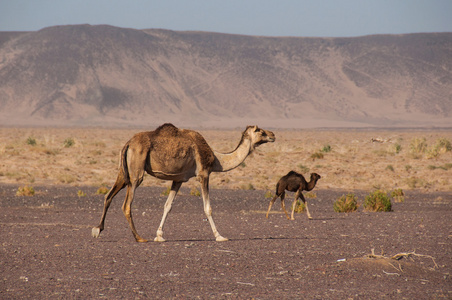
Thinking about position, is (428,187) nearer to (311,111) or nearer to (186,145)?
(186,145)

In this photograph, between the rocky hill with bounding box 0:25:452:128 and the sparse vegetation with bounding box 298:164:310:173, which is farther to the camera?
the rocky hill with bounding box 0:25:452:128

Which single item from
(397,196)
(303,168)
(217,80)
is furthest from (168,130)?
(217,80)

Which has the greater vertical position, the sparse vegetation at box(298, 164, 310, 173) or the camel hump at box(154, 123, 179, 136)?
the camel hump at box(154, 123, 179, 136)

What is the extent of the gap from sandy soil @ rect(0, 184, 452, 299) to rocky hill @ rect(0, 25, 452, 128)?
94.2 m

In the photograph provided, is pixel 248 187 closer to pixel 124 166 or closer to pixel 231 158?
pixel 231 158

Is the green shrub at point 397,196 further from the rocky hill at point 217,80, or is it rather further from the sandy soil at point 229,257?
the rocky hill at point 217,80

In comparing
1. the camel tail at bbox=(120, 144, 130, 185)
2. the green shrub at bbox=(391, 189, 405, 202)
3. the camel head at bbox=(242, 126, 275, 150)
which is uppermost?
the camel head at bbox=(242, 126, 275, 150)

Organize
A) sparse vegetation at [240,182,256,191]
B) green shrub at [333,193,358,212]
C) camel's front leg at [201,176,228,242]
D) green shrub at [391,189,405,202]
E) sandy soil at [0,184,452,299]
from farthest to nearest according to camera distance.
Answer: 1. sparse vegetation at [240,182,256,191]
2. green shrub at [391,189,405,202]
3. green shrub at [333,193,358,212]
4. camel's front leg at [201,176,228,242]
5. sandy soil at [0,184,452,299]

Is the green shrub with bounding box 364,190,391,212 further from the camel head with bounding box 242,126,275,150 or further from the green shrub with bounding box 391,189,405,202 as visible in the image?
the camel head with bounding box 242,126,275,150

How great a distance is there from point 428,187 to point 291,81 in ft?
337

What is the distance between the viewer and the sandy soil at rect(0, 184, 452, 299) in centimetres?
760

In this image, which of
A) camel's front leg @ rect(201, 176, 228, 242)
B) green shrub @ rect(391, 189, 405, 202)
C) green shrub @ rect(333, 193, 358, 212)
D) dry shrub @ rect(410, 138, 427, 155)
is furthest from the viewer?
dry shrub @ rect(410, 138, 427, 155)

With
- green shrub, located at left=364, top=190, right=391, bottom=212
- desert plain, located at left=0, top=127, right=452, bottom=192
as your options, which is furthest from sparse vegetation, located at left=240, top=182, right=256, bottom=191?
green shrub, located at left=364, top=190, right=391, bottom=212

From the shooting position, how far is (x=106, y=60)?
5069 inches
